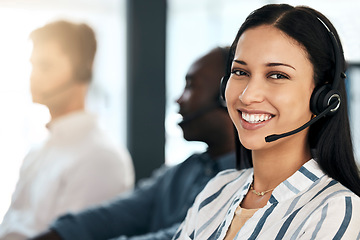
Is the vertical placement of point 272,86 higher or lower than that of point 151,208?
higher

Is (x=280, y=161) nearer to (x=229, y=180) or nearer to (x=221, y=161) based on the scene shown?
(x=229, y=180)

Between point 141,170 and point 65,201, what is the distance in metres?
1.01

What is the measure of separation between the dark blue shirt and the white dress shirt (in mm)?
161

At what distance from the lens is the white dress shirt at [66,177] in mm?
2107

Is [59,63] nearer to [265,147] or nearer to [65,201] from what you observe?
[65,201]

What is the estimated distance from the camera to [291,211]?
3.28 ft

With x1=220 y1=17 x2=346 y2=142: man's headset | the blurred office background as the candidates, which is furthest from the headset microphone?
the blurred office background

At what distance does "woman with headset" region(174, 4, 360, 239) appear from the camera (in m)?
1.02

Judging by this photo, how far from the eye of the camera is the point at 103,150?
7.12 ft

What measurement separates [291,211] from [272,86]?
242 mm

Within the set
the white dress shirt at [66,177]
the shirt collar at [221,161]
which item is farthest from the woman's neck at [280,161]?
the white dress shirt at [66,177]

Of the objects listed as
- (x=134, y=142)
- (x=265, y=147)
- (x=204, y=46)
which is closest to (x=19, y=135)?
(x=134, y=142)

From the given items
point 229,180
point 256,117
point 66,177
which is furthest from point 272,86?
point 66,177

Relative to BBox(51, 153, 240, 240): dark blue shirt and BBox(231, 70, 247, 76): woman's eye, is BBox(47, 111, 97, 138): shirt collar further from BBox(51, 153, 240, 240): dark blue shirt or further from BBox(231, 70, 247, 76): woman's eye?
BBox(231, 70, 247, 76): woman's eye
